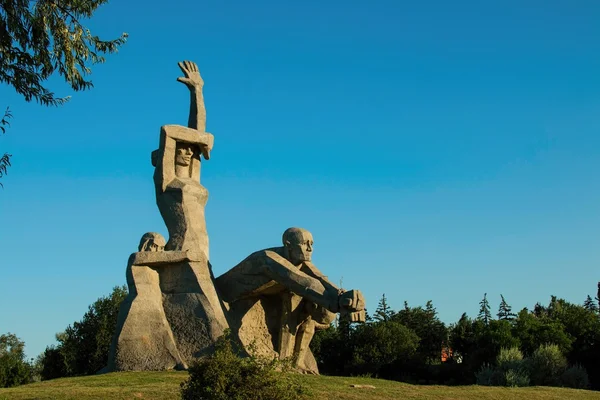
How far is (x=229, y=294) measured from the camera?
16953 millimetres

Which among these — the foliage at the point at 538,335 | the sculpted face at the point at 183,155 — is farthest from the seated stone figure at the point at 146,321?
the foliage at the point at 538,335

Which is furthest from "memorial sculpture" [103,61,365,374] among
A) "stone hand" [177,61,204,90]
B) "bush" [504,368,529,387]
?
"bush" [504,368,529,387]

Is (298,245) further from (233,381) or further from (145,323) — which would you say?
(233,381)

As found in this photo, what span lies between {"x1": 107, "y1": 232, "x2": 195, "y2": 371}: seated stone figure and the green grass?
1.85ft

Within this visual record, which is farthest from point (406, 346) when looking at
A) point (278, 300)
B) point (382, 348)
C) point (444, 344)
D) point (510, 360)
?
point (278, 300)

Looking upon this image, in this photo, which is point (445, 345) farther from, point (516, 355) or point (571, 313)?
point (516, 355)

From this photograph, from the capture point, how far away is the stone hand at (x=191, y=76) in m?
18.3

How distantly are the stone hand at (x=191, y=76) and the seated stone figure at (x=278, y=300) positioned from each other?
481 centimetres

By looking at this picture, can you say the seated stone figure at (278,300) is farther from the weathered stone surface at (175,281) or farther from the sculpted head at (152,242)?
the sculpted head at (152,242)

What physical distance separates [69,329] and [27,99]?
27.1 meters

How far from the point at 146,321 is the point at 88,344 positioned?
22874mm

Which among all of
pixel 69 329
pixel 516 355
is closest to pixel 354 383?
pixel 516 355

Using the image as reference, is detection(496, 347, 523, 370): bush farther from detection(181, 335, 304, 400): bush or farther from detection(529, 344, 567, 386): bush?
detection(181, 335, 304, 400): bush

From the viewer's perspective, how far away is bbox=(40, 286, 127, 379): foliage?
35.7 meters
